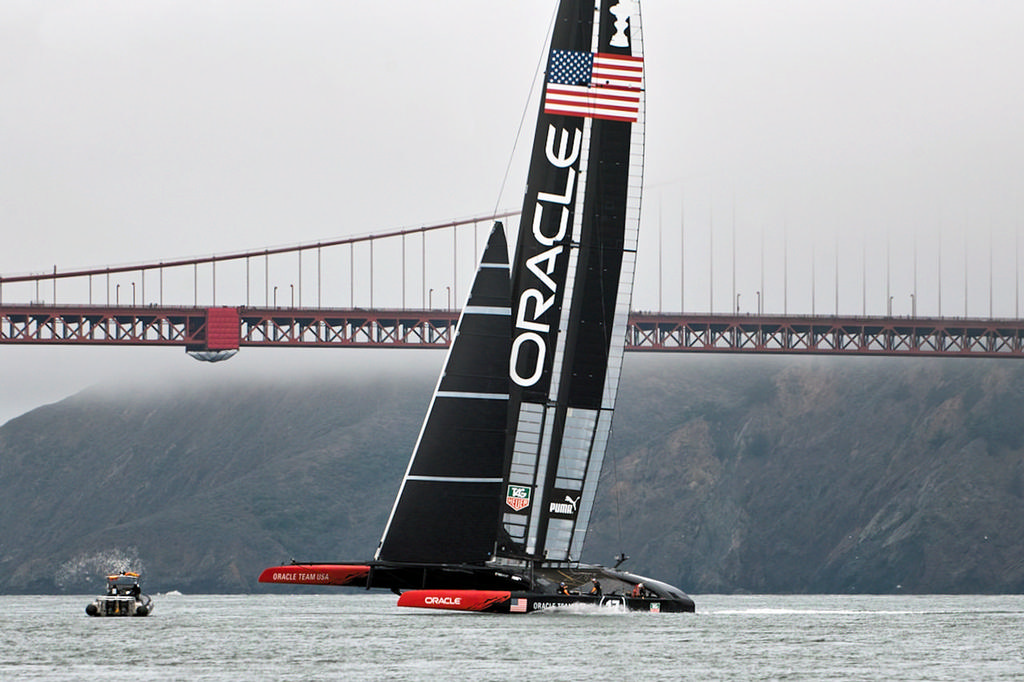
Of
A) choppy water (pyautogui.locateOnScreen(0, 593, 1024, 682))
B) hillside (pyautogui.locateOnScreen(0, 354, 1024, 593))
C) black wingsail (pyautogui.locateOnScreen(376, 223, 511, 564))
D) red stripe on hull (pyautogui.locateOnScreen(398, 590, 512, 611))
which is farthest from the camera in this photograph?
hillside (pyautogui.locateOnScreen(0, 354, 1024, 593))

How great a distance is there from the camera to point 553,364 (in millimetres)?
28531

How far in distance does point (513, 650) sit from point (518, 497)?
296 centimetres

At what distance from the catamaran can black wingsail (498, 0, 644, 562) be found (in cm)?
2

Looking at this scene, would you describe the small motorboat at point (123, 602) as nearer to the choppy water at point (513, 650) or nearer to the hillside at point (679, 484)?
the choppy water at point (513, 650)

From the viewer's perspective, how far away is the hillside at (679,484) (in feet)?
344

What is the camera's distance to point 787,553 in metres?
110

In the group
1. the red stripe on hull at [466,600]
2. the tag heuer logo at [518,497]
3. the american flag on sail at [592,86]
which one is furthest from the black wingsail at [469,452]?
the american flag on sail at [592,86]

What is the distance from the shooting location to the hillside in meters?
105

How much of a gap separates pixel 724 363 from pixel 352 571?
107546 mm

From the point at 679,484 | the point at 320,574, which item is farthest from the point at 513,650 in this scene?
the point at 679,484

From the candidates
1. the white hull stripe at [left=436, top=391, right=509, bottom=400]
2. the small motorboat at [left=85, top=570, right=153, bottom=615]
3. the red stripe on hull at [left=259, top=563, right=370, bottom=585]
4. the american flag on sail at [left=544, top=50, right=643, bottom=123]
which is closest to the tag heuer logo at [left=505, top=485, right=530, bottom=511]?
the white hull stripe at [left=436, top=391, right=509, bottom=400]

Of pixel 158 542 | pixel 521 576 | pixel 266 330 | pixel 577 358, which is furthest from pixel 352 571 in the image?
pixel 158 542

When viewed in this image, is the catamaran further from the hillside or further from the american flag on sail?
the hillside

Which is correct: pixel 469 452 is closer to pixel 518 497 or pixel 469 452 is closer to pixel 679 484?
pixel 518 497
